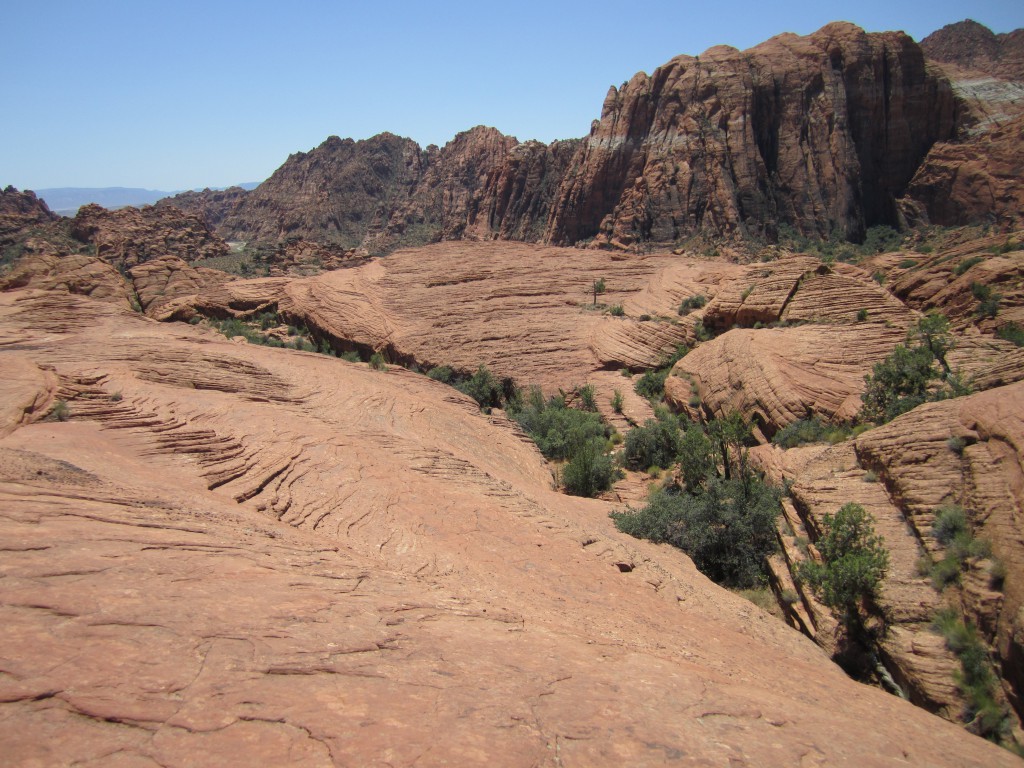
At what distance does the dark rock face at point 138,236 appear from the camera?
68688 millimetres

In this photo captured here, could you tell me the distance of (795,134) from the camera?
68.7 meters

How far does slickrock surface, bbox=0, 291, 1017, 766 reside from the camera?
4.31 metres

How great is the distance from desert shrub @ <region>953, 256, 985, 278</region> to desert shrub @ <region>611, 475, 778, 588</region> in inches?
619

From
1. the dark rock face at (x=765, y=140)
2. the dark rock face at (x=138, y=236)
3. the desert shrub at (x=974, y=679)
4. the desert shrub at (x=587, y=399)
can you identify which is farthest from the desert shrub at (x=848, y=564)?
the dark rock face at (x=138, y=236)

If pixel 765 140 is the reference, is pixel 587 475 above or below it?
below

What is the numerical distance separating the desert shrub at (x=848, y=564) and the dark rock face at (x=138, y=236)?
73067 mm

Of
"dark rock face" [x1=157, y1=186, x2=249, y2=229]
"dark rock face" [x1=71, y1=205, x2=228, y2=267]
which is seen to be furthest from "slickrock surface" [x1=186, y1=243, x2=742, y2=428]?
"dark rock face" [x1=157, y1=186, x2=249, y2=229]

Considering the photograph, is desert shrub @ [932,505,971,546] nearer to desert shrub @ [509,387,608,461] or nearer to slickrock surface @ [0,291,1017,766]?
slickrock surface @ [0,291,1017,766]

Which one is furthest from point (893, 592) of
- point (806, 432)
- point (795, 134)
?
point (795, 134)

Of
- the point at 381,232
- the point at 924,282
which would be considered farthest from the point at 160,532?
the point at 381,232

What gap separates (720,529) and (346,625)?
11281mm

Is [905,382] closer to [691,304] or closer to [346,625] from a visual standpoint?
[691,304]

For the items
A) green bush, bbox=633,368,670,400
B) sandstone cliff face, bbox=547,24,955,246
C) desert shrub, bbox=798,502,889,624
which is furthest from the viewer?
sandstone cliff face, bbox=547,24,955,246

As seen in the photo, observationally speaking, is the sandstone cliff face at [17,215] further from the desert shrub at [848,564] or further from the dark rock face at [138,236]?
the desert shrub at [848,564]
